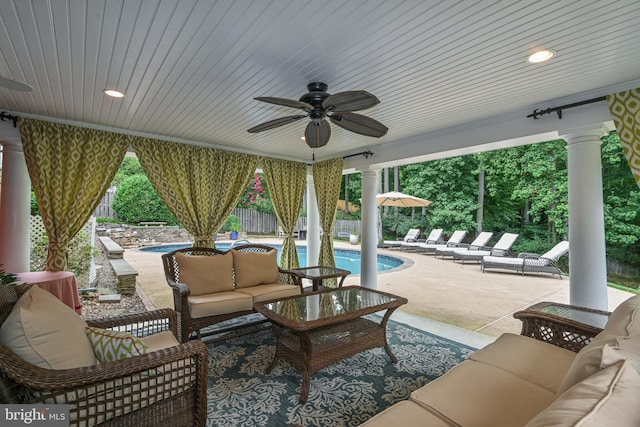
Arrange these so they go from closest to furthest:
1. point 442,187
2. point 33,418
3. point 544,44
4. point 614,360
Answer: point 614,360
point 33,418
point 544,44
point 442,187

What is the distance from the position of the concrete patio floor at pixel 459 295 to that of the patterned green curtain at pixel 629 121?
6.78 feet

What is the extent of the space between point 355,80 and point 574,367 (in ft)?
7.46

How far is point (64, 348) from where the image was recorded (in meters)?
1.31

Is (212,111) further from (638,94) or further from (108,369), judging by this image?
(638,94)

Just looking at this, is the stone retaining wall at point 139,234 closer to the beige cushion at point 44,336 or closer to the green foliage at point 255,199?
the green foliage at point 255,199

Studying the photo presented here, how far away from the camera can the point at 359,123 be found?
8.17ft

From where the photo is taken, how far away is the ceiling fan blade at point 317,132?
2.53 metres

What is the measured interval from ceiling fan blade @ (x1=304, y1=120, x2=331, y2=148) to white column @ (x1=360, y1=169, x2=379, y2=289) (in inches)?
89.9

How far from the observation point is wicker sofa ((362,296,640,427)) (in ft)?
2.27

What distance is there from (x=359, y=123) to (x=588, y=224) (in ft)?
7.92

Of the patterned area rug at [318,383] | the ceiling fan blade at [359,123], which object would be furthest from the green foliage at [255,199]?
the ceiling fan blade at [359,123]

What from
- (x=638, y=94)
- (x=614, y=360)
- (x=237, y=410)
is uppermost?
(x=638, y=94)

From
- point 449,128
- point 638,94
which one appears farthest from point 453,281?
point 638,94

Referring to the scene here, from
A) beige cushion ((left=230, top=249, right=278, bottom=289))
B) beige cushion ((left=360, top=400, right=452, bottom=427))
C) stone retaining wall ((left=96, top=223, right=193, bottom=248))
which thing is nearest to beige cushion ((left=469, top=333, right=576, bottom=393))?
beige cushion ((left=360, top=400, right=452, bottom=427))
